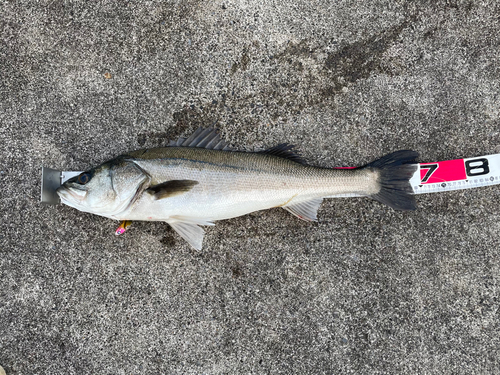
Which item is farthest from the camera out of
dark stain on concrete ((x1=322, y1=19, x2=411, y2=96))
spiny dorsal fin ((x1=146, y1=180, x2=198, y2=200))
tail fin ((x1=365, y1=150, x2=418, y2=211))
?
dark stain on concrete ((x1=322, y1=19, x2=411, y2=96))

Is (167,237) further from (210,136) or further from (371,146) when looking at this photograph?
(371,146)

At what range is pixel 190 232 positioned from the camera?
3066mm

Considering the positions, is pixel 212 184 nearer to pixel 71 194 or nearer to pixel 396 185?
pixel 71 194

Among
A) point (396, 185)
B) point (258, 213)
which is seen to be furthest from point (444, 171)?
point (258, 213)

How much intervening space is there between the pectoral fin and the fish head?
0.45m

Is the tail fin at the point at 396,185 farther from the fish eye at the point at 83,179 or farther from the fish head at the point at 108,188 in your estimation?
the fish eye at the point at 83,179

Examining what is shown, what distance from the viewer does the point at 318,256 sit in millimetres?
3268

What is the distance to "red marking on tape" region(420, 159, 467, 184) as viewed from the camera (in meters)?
3.25

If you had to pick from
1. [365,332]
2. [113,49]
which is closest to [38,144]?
[113,49]

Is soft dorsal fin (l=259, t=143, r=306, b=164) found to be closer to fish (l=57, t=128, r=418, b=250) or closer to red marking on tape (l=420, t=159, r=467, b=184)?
fish (l=57, t=128, r=418, b=250)

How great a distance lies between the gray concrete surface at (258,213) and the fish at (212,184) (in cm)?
28

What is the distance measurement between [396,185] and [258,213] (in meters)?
1.32

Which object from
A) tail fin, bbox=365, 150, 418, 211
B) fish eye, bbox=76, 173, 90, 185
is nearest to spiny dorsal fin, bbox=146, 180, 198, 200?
fish eye, bbox=76, 173, 90, 185

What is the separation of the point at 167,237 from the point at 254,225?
0.87 meters
